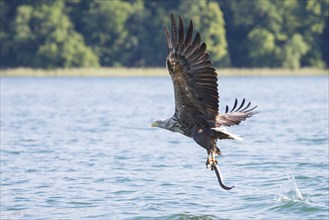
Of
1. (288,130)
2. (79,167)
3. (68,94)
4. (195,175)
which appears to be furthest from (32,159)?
(68,94)

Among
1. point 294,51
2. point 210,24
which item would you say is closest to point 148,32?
point 210,24

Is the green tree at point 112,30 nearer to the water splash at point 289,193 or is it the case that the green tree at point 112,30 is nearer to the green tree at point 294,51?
the green tree at point 294,51

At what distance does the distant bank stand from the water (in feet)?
107

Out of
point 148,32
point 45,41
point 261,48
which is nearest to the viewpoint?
point 45,41

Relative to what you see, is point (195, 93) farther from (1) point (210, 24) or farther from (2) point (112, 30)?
(2) point (112, 30)

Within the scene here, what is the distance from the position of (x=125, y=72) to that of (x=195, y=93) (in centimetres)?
5044

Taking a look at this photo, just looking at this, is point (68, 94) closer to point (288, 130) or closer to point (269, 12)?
point (288, 130)

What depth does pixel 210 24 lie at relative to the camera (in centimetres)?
6762

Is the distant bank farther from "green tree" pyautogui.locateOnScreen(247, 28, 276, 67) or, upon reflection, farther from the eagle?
the eagle

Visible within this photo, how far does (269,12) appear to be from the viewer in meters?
69.8

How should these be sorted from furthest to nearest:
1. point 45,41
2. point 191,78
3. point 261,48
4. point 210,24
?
point 210,24 < point 261,48 < point 45,41 < point 191,78

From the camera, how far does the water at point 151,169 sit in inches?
464

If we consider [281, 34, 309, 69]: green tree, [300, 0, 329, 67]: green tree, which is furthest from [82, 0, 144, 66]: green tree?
[300, 0, 329, 67]: green tree

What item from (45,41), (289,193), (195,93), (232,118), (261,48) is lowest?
(45,41)
